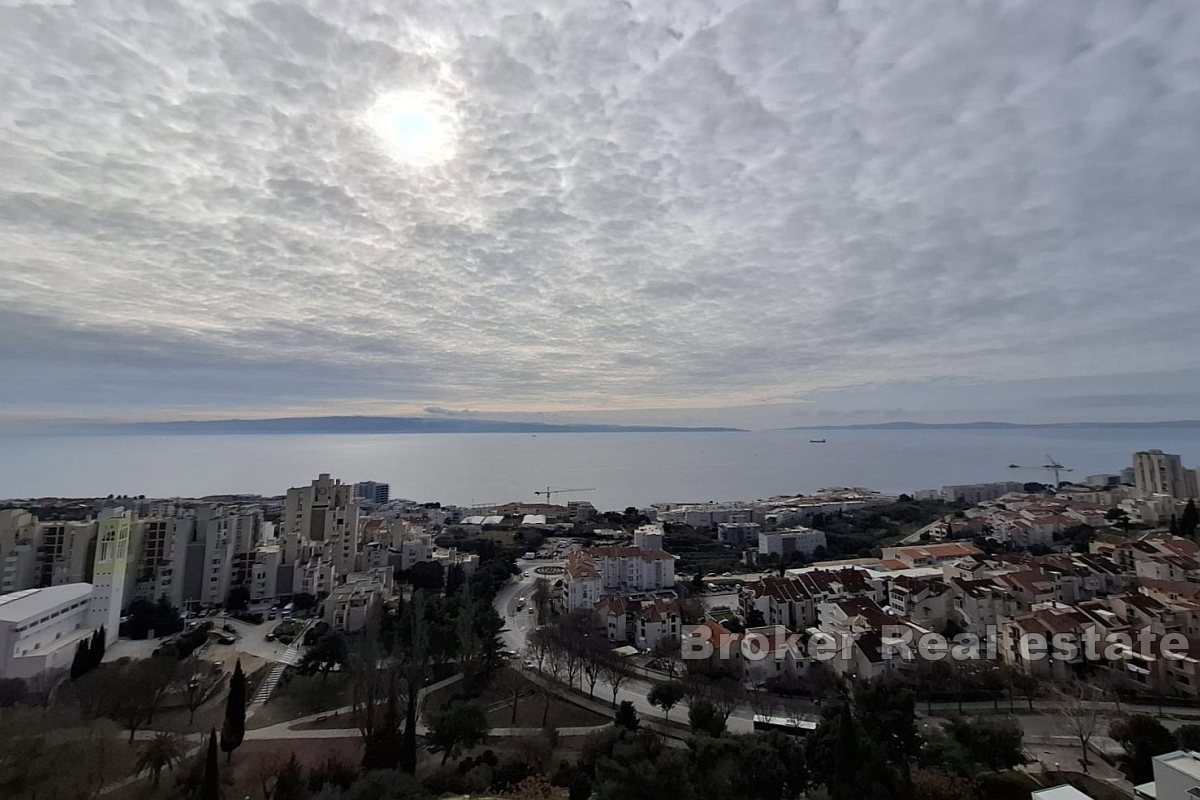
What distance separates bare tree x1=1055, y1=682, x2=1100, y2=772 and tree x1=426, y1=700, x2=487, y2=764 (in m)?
8.47

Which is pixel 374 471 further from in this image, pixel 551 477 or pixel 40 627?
pixel 40 627

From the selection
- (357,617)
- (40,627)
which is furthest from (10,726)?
(357,617)

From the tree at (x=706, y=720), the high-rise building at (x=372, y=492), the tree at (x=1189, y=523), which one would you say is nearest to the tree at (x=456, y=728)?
the tree at (x=706, y=720)

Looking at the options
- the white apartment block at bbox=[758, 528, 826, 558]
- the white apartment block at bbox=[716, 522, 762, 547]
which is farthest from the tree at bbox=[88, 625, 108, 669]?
the white apartment block at bbox=[716, 522, 762, 547]

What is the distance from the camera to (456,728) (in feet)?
28.0

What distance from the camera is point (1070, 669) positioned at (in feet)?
35.7

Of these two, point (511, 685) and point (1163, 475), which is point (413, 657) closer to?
point (511, 685)

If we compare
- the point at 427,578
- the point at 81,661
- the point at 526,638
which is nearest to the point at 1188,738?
the point at 526,638

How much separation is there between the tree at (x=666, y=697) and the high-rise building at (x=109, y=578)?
12781 mm

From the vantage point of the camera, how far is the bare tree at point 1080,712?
8.23 metres

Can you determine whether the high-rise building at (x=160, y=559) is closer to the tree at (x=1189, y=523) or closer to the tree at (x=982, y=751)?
the tree at (x=982, y=751)

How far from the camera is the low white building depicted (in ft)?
35.7

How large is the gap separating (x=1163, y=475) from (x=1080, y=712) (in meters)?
27.6

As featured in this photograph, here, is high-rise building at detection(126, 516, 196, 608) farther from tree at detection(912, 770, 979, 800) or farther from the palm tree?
tree at detection(912, 770, 979, 800)
